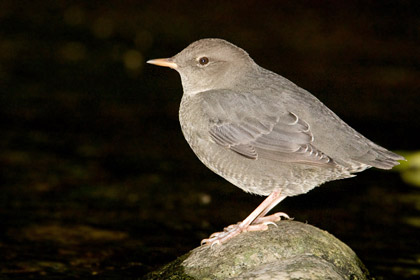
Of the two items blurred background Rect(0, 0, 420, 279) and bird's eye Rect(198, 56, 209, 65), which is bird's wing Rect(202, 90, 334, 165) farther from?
blurred background Rect(0, 0, 420, 279)

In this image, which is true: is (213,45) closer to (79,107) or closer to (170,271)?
(170,271)

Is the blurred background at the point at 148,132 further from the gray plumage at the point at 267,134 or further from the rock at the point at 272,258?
the gray plumage at the point at 267,134

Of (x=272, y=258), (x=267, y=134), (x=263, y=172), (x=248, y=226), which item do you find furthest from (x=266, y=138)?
(x=272, y=258)

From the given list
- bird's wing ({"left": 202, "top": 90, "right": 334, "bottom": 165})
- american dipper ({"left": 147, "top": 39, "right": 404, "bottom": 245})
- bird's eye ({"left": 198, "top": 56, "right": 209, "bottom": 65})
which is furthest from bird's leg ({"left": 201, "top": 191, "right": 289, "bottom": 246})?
bird's eye ({"left": 198, "top": 56, "right": 209, "bottom": 65})

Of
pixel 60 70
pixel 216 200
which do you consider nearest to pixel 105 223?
pixel 216 200

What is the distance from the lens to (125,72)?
1302cm

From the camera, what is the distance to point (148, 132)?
982 cm

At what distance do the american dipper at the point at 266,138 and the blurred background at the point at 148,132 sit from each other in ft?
5.33

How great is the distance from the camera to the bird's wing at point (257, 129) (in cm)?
470

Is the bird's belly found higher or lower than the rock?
higher

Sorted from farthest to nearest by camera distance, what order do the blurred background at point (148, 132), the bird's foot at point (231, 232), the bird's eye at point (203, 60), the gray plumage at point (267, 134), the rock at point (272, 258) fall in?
the blurred background at point (148, 132) → the bird's eye at point (203, 60) → the bird's foot at point (231, 232) → the gray plumage at point (267, 134) → the rock at point (272, 258)

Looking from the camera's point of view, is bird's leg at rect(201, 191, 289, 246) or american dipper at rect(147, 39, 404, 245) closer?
american dipper at rect(147, 39, 404, 245)

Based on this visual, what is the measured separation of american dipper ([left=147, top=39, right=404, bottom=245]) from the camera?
4.66 m

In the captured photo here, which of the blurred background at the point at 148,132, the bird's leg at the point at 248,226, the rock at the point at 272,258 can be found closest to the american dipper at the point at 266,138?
the bird's leg at the point at 248,226
